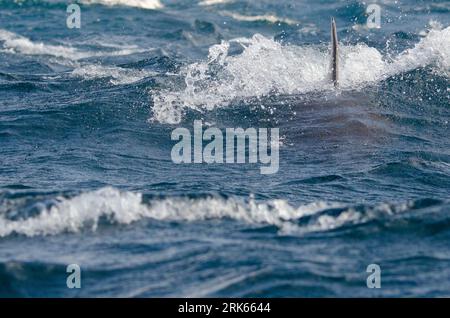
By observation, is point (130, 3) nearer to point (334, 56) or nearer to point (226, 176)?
point (334, 56)

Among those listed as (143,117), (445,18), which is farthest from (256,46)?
(445,18)

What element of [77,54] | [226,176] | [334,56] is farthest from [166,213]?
[77,54]

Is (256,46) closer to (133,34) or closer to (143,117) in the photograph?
(143,117)

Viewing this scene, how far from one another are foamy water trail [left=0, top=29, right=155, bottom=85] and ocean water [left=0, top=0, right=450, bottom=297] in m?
0.11

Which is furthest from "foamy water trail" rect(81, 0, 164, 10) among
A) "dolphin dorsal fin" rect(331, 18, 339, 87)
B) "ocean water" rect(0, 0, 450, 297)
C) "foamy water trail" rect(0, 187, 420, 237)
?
"foamy water trail" rect(0, 187, 420, 237)

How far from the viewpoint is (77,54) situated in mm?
27688

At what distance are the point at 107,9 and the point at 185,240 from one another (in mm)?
27904

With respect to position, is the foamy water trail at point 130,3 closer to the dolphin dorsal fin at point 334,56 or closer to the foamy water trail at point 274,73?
the foamy water trail at point 274,73

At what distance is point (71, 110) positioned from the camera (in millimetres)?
17922

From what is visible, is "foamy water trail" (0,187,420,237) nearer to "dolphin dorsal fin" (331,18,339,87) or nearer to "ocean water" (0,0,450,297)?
"ocean water" (0,0,450,297)

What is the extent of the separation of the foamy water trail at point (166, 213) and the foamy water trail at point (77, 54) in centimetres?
973

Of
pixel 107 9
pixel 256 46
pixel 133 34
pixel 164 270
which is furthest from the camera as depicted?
pixel 107 9

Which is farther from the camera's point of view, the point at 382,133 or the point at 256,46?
the point at 256,46

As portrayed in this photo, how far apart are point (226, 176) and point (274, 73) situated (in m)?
6.16
